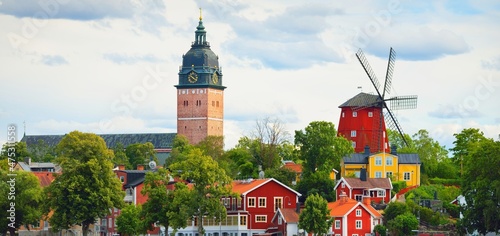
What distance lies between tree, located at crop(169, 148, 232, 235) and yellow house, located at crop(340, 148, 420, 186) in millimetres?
26902

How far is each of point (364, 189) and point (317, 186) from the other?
417 cm

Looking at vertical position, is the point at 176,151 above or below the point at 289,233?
above

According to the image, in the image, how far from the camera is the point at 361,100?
13862cm

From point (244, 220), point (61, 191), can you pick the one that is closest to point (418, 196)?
point (244, 220)

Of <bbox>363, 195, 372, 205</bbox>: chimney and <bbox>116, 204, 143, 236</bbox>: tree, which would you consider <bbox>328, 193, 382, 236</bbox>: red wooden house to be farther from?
<bbox>116, 204, 143, 236</bbox>: tree

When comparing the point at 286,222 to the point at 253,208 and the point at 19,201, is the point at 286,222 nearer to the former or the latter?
the point at 253,208

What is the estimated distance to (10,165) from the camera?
5162 inches

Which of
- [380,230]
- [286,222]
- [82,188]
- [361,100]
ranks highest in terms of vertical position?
[361,100]

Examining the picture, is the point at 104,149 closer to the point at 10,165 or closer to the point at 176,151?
the point at 10,165

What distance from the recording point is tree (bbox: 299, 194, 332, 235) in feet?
342

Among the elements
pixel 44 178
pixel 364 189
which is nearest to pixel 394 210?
pixel 364 189

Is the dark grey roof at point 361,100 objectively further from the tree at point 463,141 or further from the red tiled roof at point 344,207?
the red tiled roof at point 344,207

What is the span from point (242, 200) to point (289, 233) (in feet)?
21.0

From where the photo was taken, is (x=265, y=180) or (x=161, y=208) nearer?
(x=161, y=208)
